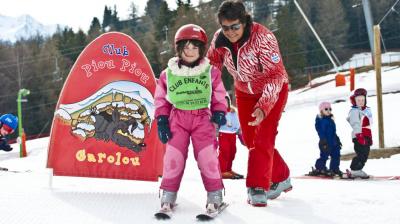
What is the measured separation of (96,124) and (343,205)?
2.09 metres

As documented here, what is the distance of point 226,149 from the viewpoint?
245 inches

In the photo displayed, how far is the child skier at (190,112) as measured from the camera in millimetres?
3037

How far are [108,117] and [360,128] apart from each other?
3.58 m

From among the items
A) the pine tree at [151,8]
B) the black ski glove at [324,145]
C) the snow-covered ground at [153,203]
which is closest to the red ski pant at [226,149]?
the black ski glove at [324,145]

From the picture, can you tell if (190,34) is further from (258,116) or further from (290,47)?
(290,47)

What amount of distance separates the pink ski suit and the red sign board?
0.92 meters

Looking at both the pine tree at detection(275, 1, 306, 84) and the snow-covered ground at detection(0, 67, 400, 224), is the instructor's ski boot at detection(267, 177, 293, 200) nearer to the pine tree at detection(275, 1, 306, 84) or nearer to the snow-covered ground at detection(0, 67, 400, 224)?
the snow-covered ground at detection(0, 67, 400, 224)

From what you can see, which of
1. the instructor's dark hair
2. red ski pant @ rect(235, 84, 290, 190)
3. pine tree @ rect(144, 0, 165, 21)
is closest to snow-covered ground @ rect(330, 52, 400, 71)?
pine tree @ rect(144, 0, 165, 21)

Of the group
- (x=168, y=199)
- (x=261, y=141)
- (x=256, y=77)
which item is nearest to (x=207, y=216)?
(x=168, y=199)

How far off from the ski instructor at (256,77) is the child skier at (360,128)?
3.11 meters

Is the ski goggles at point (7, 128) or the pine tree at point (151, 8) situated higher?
the pine tree at point (151, 8)

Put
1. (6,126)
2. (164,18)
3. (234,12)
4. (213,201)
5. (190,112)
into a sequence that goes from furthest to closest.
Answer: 1. (164,18)
2. (6,126)
3. (234,12)
4. (190,112)
5. (213,201)

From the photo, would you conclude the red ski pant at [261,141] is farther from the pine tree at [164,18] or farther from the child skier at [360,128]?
the pine tree at [164,18]

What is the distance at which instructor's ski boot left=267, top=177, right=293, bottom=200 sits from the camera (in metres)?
3.43
